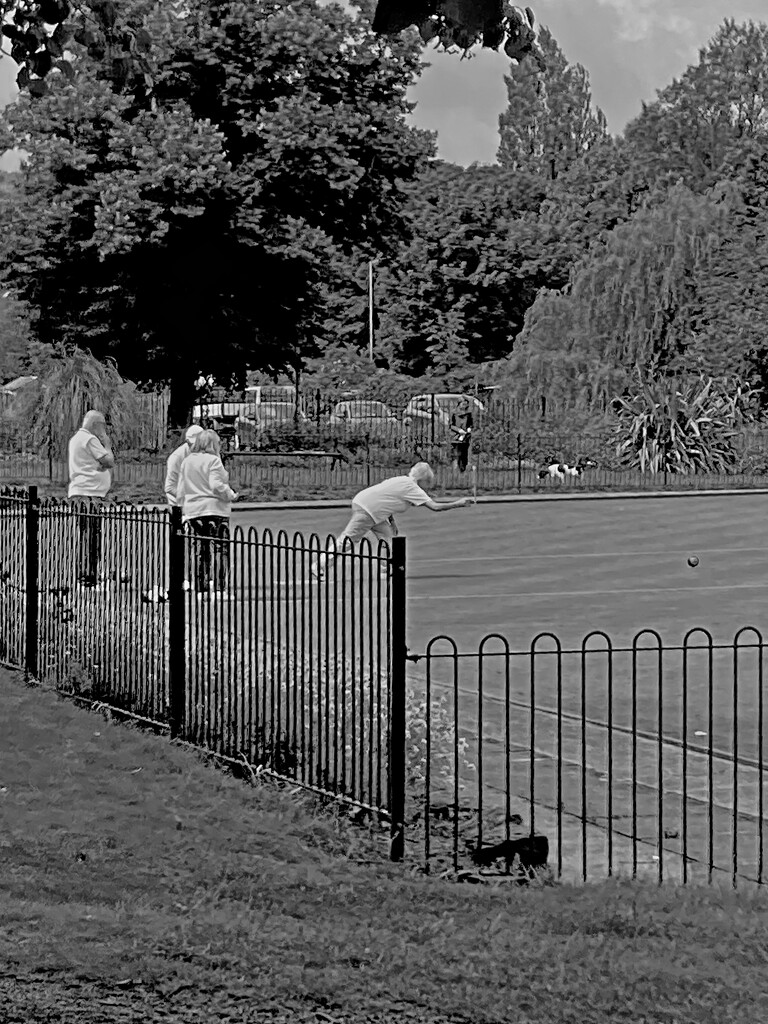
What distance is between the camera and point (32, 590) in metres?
11.9

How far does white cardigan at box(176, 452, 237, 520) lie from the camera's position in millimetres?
16359

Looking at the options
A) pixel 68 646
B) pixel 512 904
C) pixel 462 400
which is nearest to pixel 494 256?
pixel 462 400

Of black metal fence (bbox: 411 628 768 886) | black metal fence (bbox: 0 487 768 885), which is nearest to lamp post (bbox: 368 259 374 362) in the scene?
black metal fence (bbox: 0 487 768 885)

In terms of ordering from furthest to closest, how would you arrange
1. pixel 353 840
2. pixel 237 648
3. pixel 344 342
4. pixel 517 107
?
pixel 517 107 → pixel 344 342 → pixel 237 648 → pixel 353 840

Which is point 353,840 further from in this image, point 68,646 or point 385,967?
point 68,646

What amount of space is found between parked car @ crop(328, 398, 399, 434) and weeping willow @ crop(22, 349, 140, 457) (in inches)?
254

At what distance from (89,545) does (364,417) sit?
114ft

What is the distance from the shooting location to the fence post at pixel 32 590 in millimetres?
11852

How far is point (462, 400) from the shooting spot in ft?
159

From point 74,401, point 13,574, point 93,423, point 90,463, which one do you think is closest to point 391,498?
point 90,463

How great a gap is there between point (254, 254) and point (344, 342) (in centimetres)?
3630

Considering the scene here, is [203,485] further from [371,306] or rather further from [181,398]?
[371,306]

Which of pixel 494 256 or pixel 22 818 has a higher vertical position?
pixel 494 256

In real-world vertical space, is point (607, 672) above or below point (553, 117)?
below
